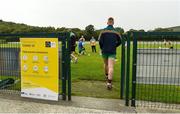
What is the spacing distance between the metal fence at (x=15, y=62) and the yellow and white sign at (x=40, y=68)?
6.6 inches

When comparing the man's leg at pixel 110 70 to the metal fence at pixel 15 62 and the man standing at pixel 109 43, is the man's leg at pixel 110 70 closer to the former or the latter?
the man standing at pixel 109 43

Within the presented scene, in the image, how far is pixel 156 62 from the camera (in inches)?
245

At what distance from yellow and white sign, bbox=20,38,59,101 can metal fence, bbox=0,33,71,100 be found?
0.17 m

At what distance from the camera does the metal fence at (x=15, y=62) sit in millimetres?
6531

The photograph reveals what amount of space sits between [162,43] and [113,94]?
2.10 metres

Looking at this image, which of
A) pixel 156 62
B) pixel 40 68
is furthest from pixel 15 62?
pixel 156 62

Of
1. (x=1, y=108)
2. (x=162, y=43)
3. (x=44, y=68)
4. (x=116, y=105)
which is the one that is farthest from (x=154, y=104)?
(x=1, y=108)

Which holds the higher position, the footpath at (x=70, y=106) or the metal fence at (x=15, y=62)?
the metal fence at (x=15, y=62)

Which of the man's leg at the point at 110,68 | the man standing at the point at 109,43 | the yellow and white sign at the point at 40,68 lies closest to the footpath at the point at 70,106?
the yellow and white sign at the point at 40,68

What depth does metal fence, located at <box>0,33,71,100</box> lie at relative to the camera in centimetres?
653

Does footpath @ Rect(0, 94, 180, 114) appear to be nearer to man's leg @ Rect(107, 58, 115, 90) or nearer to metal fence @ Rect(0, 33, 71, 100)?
metal fence @ Rect(0, 33, 71, 100)

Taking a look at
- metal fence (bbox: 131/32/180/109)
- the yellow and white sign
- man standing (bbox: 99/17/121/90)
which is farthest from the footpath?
man standing (bbox: 99/17/121/90)

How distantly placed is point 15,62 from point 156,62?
329cm

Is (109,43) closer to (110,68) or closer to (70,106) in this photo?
(110,68)
